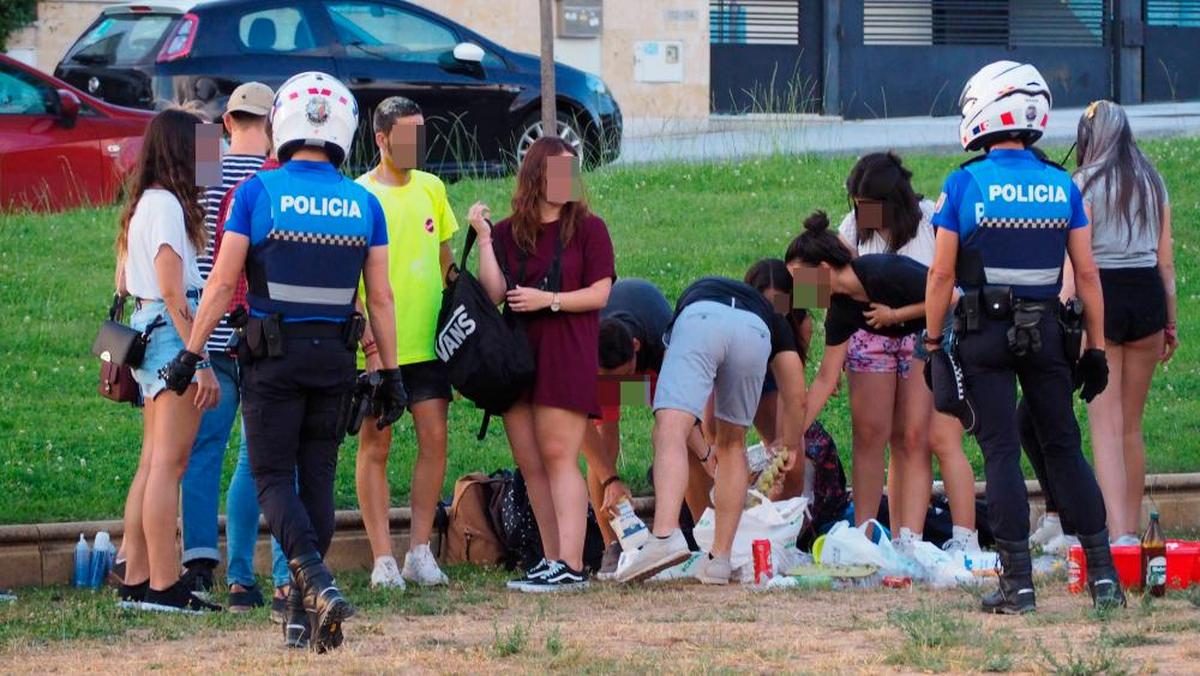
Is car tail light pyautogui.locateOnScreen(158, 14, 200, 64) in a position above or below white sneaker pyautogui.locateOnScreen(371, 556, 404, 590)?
above

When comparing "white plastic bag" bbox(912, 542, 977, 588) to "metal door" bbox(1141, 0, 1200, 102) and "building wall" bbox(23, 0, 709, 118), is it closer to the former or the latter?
"building wall" bbox(23, 0, 709, 118)

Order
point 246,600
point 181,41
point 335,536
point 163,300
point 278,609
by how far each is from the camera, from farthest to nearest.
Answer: point 181,41 → point 335,536 → point 246,600 → point 163,300 → point 278,609

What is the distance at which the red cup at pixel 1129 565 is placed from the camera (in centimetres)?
727

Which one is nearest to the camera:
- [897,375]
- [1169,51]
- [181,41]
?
[897,375]

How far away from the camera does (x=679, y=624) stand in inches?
268

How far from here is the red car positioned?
1412 cm

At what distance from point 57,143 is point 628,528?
7475 mm

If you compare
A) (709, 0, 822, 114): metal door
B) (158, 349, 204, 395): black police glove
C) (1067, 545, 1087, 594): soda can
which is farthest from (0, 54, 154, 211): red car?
(709, 0, 822, 114): metal door

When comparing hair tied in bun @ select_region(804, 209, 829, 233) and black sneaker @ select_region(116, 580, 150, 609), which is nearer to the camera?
black sneaker @ select_region(116, 580, 150, 609)

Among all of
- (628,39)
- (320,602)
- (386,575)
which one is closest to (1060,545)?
(386,575)

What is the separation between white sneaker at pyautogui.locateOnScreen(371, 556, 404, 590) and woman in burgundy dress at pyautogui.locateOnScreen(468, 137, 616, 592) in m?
0.43

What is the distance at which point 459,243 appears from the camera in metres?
13.1

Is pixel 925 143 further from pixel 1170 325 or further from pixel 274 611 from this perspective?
pixel 274 611

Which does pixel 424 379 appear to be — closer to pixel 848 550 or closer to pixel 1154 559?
pixel 848 550
